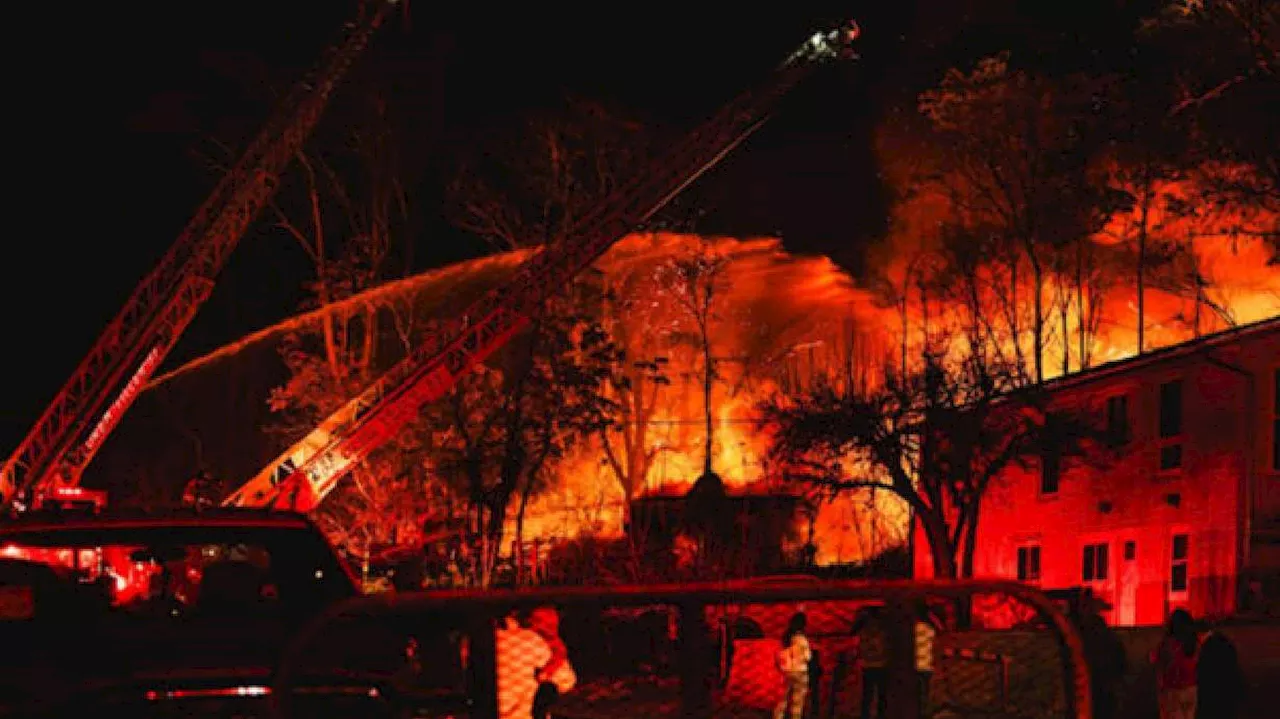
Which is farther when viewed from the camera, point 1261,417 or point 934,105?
point 934,105

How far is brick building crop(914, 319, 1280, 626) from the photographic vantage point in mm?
26938

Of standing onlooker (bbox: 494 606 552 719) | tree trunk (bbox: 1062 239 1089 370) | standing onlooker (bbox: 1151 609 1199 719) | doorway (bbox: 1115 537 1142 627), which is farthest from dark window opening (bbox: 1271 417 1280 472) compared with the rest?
standing onlooker (bbox: 494 606 552 719)

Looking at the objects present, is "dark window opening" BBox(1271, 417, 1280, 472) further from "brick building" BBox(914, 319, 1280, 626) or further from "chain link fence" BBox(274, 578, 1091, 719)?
"chain link fence" BBox(274, 578, 1091, 719)

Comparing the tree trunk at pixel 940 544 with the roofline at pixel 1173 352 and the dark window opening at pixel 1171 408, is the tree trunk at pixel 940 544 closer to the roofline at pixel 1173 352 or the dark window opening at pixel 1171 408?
the dark window opening at pixel 1171 408

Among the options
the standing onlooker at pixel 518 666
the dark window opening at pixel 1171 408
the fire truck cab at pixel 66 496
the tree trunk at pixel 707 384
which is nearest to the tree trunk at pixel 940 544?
the dark window opening at pixel 1171 408

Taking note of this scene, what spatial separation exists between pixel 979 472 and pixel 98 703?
1064 inches

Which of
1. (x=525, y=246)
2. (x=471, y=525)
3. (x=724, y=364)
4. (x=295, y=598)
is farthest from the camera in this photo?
(x=724, y=364)

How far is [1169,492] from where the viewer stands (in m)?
29.3

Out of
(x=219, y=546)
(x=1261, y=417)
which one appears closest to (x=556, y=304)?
(x=1261, y=417)

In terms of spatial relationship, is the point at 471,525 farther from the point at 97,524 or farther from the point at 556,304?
the point at 97,524

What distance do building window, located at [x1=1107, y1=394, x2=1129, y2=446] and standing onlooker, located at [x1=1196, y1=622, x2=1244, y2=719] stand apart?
18987mm

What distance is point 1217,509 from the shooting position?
1094 inches

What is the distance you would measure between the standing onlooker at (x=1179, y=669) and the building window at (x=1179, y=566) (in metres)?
16.9

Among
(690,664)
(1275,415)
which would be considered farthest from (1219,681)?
(1275,415)
